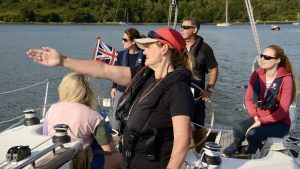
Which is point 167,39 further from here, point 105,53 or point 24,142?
point 105,53

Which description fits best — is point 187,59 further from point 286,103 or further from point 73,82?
point 286,103

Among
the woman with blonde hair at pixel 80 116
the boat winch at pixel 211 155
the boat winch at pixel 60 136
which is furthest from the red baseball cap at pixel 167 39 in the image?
the boat winch at pixel 211 155

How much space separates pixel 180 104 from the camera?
202 centimetres

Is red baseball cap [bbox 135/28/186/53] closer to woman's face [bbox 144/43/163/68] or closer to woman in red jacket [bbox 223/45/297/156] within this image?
woman's face [bbox 144/43/163/68]

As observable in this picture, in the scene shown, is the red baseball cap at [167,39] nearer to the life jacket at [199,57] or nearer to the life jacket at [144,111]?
the life jacket at [144,111]

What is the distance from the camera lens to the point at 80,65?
2.17 m

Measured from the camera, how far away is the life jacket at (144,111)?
2100 millimetres

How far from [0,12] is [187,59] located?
4270 inches

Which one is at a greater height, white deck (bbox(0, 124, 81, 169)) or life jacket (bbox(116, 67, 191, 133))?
life jacket (bbox(116, 67, 191, 133))

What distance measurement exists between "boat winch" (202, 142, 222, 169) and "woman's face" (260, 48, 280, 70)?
1.21 meters

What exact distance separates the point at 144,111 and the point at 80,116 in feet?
2.33

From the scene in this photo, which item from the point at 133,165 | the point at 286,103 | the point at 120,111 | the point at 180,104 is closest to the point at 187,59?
the point at 180,104

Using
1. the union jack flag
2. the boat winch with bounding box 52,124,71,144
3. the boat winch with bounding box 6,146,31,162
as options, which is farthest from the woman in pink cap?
the union jack flag

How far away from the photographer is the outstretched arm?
83.2 inches
